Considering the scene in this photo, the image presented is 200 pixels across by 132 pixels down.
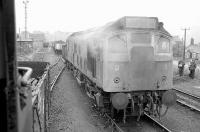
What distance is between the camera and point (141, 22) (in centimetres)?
840

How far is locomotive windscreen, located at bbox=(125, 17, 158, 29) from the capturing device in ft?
27.3

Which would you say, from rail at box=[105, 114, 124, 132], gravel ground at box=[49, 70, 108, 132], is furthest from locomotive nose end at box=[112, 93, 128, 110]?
gravel ground at box=[49, 70, 108, 132]

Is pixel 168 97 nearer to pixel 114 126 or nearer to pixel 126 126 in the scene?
pixel 126 126

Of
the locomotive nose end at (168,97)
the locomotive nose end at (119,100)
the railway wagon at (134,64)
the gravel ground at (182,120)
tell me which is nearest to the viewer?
the locomotive nose end at (119,100)

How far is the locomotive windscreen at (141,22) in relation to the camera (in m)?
8.33

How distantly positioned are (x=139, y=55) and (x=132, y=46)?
1.24 ft

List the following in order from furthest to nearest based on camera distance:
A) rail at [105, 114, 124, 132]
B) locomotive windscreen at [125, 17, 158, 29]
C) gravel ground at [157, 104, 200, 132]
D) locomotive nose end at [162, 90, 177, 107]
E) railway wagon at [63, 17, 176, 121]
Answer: gravel ground at [157, 104, 200, 132] < locomotive nose end at [162, 90, 177, 107] < locomotive windscreen at [125, 17, 158, 29] < rail at [105, 114, 124, 132] < railway wagon at [63, 17, 176, 121]

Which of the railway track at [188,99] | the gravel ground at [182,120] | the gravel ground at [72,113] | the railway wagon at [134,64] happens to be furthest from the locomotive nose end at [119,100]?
the railway track at [188,99]

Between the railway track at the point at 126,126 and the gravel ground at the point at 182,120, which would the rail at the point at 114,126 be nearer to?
the railway track at the point at 126,126

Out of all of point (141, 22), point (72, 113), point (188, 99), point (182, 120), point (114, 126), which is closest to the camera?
point (141, 22)

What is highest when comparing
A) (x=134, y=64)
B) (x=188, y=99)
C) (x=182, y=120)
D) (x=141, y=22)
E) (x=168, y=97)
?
(x=141, y=22)

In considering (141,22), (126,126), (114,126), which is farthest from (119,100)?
(141,22)

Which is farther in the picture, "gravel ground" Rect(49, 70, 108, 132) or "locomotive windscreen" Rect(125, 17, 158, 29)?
"gravel ground" Rect(49, 70, 108, 132)

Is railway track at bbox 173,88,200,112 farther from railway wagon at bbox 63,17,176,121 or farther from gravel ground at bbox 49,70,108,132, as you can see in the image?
gravel ground at bbox 49,70,108,132
